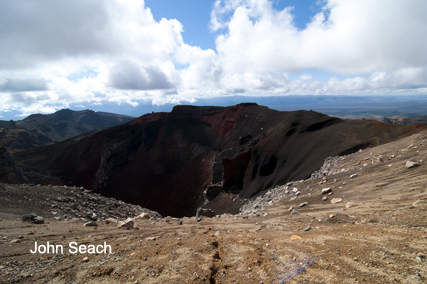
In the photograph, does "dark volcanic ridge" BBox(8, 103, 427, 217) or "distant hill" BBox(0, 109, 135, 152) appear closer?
"dark volcanic ridge" BBox(8, 103, 427, 217)

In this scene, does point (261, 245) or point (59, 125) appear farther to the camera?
point (59, 125)

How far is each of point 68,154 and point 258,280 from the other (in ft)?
214

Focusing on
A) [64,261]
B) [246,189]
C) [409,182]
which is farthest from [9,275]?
[246,189]

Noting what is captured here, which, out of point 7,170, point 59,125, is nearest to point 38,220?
point 7,170

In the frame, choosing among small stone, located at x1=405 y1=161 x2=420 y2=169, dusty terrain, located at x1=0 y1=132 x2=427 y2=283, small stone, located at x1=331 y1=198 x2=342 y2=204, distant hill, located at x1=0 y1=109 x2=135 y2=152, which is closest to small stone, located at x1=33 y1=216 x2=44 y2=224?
dusty terrain, located at x1=0 y1=132 x2=427 y2=283

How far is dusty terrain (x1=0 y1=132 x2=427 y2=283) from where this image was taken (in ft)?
15.4

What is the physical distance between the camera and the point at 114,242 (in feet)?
24.1

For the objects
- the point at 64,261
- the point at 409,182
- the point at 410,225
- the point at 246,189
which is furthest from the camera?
the point at 246,189

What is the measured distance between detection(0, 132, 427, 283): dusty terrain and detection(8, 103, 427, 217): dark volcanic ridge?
11808 mm

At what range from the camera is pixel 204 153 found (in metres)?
42.4

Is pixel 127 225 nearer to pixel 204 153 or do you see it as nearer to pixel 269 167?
pixel 269 167

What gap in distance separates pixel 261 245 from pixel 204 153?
35.9 meters

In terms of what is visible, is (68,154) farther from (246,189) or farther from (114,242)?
(114,242)

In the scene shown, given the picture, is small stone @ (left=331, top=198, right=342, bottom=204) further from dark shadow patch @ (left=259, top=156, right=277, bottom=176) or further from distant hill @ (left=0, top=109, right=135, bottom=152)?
distant hill @ (left=0, top=109, right=135, bottom=152)
